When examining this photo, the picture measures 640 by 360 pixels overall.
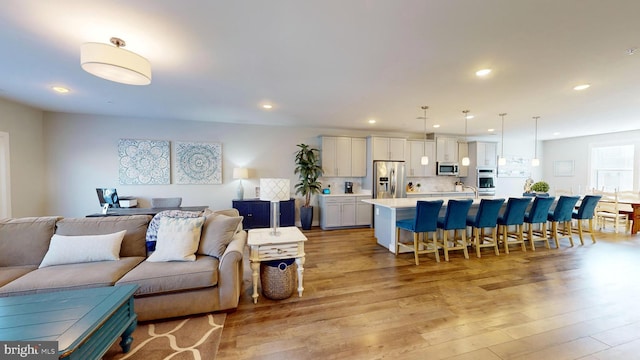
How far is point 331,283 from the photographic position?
306 centimetres

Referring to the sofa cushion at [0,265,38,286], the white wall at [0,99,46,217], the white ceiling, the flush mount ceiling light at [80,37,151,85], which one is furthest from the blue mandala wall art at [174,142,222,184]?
the flush mount ceiling light at [80,37,151,85]

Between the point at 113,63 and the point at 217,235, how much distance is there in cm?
173

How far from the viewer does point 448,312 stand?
7.99ft

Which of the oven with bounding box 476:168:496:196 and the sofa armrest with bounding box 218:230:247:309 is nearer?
the sofa armrest with bounding box 218:230:247:309

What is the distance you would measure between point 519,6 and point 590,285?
11.1ft

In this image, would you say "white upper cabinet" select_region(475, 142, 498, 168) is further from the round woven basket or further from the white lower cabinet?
the round woven basket

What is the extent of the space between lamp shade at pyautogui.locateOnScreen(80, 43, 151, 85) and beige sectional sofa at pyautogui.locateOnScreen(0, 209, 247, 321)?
5.04ft

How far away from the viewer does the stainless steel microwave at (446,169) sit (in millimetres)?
7043

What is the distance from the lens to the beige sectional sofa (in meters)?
2.09

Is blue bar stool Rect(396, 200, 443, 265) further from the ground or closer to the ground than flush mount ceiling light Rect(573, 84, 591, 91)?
closer to the ground

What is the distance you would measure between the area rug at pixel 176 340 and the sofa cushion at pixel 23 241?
1.36m

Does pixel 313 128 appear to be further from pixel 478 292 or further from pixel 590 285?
pixel 590 285

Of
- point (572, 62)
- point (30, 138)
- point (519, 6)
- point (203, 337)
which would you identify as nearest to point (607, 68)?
point (572, 62)

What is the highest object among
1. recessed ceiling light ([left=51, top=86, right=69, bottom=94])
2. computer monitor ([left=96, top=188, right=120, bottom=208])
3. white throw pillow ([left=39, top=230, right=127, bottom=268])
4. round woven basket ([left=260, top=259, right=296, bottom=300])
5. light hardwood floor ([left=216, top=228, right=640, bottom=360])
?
recessed ceiling light ([left=51, top=86, right=69, bottom=94])
